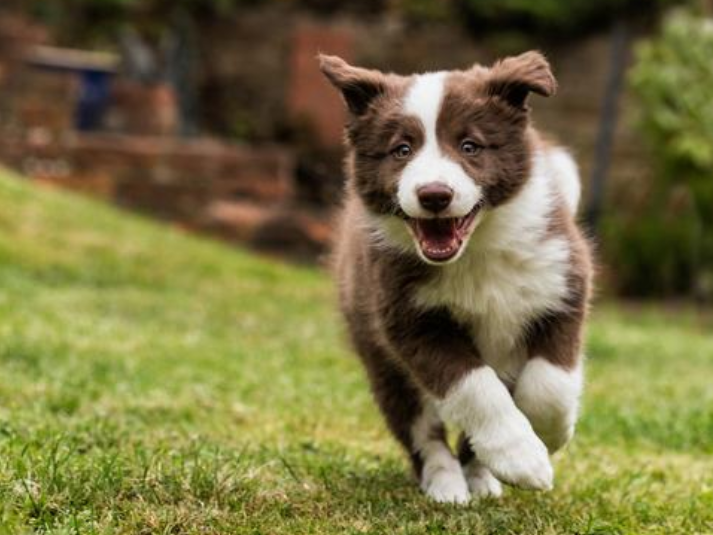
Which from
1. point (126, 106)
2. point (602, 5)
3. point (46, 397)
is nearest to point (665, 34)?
→ point (602, 5)

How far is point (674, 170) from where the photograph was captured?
18375 mm

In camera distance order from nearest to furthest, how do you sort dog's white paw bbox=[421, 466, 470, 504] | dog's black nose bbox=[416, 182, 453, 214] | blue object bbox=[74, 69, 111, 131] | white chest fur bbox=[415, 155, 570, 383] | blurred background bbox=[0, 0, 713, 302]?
dog's black nose bbox=[416, 182, 453, 214] < white chest fur bbox=[415, 155, 570, 383] < dog's white paw bbox=[421, 466, 470, 504] < blurred background bbox=[0, 0, 713, 302] < blue object bbox=[74, 69, 111, 131]

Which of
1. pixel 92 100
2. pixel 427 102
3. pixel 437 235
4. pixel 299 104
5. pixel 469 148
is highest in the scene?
pixel 427 102

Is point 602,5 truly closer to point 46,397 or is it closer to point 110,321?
point 110,321

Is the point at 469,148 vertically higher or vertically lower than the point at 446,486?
higher

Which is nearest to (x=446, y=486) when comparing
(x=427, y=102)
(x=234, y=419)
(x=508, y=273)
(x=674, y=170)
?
(x=508, y=273)

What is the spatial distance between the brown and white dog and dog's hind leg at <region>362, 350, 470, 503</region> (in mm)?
240

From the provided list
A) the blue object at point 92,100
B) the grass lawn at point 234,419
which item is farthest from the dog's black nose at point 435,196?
the blue object at point 92,100

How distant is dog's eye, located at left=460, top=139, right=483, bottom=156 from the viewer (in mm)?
4574

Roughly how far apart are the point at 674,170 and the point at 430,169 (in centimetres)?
→ 1458

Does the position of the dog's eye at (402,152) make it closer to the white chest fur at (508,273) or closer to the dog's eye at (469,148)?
the dog's eye at (469,148)

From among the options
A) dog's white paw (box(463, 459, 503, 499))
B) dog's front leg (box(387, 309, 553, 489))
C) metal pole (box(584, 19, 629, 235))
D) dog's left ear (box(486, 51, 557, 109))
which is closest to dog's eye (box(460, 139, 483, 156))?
dog's left ear (box(486, 51, 557, 109))

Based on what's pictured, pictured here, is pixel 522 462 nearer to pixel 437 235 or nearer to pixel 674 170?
pixel 437 235

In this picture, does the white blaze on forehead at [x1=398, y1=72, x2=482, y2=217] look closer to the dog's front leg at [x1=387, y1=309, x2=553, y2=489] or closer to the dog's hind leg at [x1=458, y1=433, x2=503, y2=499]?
the dog's front leg at [x1=387, y1=309, x2=553, y2=489]
